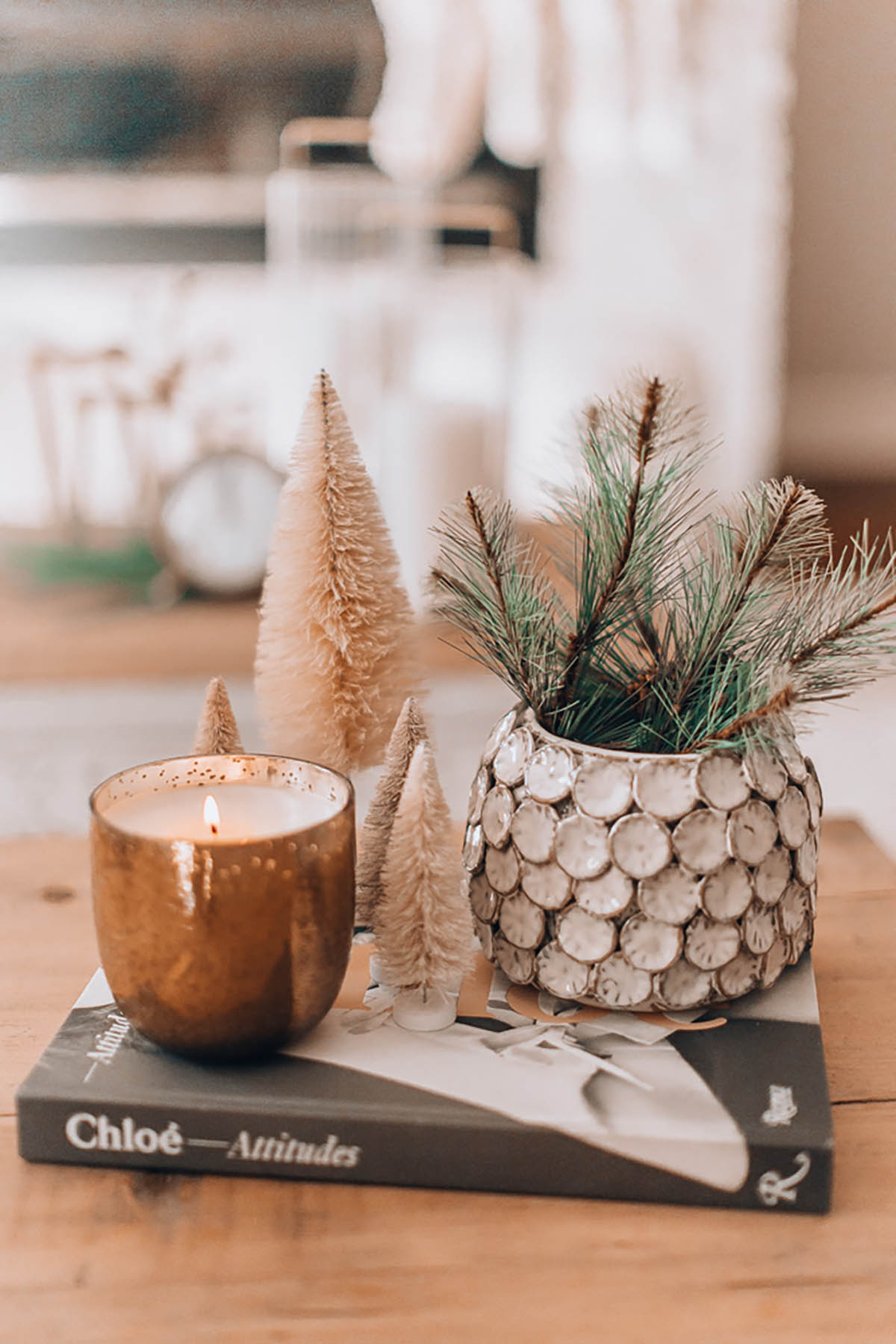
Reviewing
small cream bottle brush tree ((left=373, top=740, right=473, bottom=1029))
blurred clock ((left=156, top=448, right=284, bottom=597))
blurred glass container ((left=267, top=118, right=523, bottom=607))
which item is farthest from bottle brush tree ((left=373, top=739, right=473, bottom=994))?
blurred clock ((left=156, top=448, right=284, bottom=597))

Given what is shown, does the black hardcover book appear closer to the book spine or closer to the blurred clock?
the book spine

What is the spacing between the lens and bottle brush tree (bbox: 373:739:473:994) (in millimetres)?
443

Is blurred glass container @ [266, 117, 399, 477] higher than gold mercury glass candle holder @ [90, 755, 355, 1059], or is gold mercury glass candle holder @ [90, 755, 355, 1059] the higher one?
blurred glass container @ [266, 117, 399, 477]

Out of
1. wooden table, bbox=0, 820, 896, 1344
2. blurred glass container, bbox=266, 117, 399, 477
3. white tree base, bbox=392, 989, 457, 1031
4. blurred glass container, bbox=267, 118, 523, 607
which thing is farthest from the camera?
blurred glass container, bbox=266, 117, 399, 477

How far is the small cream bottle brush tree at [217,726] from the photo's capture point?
51cm

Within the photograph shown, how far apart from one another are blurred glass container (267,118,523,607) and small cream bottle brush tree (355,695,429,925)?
4.16 ft

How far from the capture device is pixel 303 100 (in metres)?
2.44

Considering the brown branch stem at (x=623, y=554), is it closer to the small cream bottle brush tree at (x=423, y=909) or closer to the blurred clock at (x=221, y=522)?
the small cream bottle brush tree at (x=423, y=909)

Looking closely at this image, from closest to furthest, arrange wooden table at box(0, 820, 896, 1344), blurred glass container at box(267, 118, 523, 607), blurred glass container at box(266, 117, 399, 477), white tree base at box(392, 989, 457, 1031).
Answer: wooden table at box(0, 820, 896, 1344)
white tree base at box(392, 989, 457, 1031)
blurred glass container at box(267, 118, 523, 607)
blurred glass container at box(266, 117, 399, 477)

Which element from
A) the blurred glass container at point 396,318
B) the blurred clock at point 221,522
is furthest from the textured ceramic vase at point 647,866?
the blurred clock at point 221,522

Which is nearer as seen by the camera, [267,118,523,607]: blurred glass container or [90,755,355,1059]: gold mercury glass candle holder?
[90,755,355,1059]: gold mercury glass candle holder

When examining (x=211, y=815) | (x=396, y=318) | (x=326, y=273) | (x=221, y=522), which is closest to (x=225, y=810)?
(x=211, y=815)

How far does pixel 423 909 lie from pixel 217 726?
4.7 inches

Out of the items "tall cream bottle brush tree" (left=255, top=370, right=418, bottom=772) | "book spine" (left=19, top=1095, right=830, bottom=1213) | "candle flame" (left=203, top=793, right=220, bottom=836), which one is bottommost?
"book spine" (left=19, top=1095, right=830, bottom=1213)
